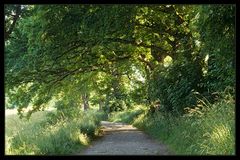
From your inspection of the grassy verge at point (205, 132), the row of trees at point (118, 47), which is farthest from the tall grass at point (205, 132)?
the row of trees at point (118, 47)

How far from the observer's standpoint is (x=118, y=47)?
24.9 meters

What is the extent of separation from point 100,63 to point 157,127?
5.52 meters

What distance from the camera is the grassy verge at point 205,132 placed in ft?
35.1

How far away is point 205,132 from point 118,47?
1268 centimetres

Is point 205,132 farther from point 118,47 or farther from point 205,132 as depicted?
point 118,47

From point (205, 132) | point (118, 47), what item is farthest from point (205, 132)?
point (118, 47)

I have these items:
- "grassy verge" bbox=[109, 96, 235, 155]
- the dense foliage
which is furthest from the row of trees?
"grassy verge" bbox=[109, 96, 235, 155]

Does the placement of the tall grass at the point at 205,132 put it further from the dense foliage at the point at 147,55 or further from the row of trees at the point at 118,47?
the row of trees at the point at 118,47

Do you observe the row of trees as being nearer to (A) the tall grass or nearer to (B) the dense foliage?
(B) the dense foliage

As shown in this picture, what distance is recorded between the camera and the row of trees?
12.7 metres

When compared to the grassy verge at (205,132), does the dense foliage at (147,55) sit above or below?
above

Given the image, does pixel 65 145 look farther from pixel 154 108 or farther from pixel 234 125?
pixel 154 108

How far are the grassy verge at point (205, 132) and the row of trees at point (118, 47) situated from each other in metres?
0.85
